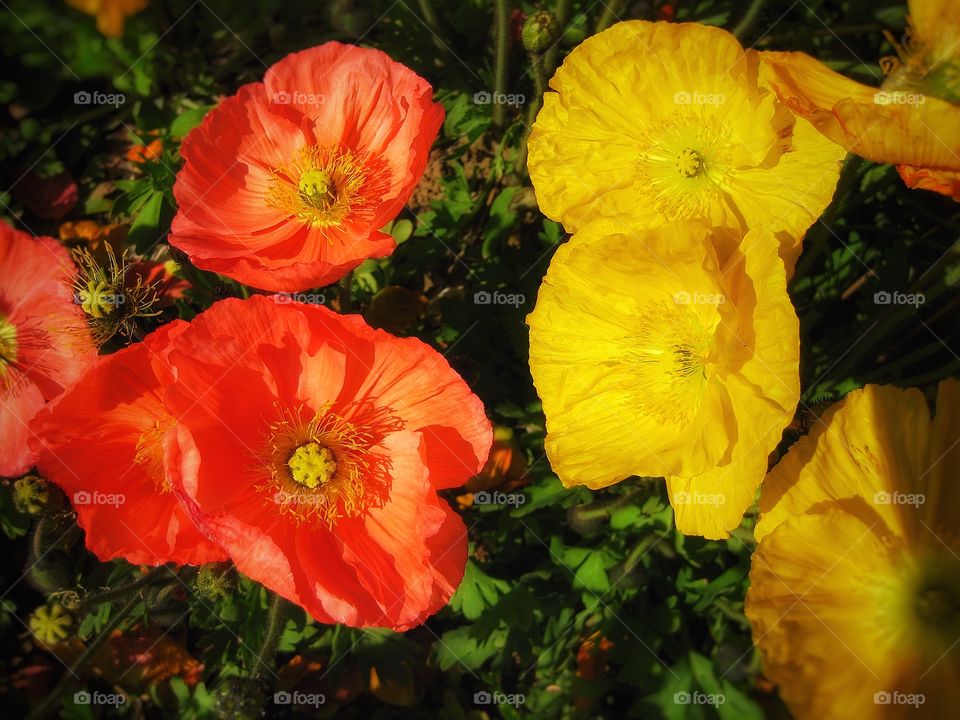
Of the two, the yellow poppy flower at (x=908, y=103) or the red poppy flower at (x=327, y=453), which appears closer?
the yellow poppy flower at (x=908, y=103)

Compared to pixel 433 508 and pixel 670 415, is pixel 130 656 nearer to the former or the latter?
pixel 433 508

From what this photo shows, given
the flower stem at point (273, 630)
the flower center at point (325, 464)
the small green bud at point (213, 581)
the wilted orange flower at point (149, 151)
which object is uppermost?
the wilted orange flower at point (149, 151)

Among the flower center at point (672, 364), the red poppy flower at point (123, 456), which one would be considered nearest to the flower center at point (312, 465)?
the red poppy flower at point (123, 456)

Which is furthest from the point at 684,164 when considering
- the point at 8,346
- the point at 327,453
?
the point at 8,346

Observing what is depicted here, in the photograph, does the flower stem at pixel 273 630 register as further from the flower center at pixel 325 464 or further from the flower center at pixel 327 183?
the flower center at pixel 327 183

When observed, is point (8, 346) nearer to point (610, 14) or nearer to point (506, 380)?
point (506, 380)

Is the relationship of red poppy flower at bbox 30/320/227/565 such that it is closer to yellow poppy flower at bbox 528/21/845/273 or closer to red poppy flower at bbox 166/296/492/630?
red poppy flower at bbox 166/296/492/630

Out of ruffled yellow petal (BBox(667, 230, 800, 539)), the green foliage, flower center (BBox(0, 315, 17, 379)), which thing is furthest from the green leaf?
flower center (BBox(0, 315, 17, 379))
